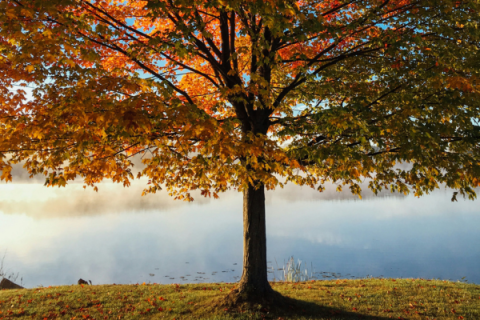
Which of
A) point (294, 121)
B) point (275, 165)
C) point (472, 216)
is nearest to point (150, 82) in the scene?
point (275, 165)

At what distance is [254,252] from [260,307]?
1.35 meters

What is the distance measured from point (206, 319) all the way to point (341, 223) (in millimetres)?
32686

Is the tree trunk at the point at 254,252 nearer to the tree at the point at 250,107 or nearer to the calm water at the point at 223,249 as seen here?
the tree at the point at 250,107

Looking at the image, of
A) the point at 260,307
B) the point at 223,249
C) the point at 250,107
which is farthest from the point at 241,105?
the point at 223,249

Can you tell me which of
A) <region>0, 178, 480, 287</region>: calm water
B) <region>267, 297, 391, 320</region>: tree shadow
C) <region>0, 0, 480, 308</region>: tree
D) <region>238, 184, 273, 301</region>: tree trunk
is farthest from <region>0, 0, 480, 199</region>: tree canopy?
<region>0, 178, 480, 287</region>: calm water

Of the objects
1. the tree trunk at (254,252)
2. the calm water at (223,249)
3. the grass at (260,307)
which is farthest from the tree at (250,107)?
the calm water at (223,249)

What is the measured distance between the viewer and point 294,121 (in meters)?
6.88

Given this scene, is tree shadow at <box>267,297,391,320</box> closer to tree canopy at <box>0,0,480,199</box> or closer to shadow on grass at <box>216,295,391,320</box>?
shadow on grass at <box>216,295,391,320</box>

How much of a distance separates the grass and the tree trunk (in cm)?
61

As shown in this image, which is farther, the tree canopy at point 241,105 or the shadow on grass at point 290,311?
the shadow on grass at point 290,311

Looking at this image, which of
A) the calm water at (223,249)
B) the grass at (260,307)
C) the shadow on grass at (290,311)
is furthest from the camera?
the calm water at (223,249)

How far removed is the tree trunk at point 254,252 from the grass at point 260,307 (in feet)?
2.01

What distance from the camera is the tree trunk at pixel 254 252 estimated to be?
754cm

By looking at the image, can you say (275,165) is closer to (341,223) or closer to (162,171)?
(162,171)
